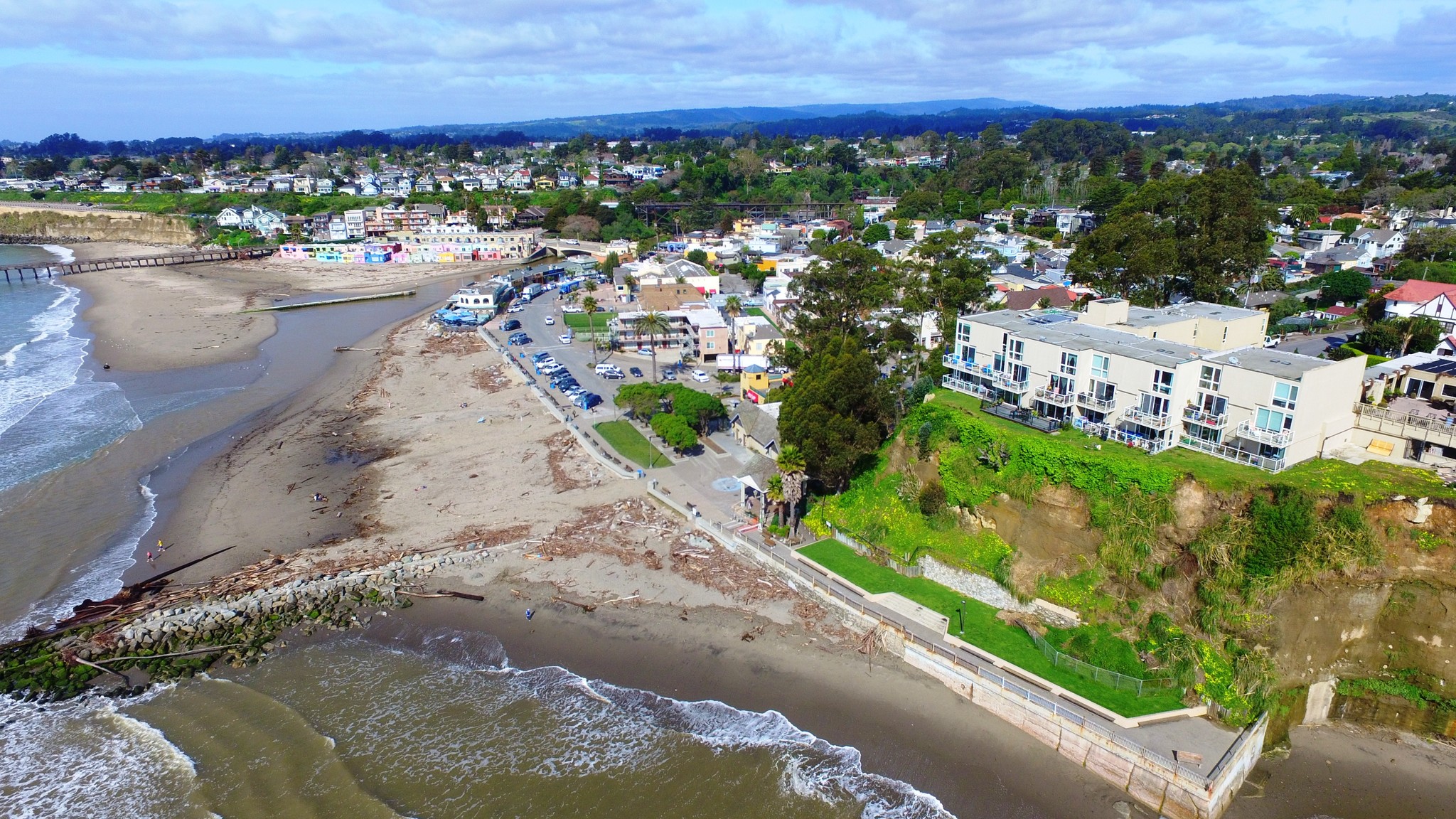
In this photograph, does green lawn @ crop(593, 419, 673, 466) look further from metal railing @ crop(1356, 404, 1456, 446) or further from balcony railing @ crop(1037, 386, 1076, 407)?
metal railing @ crop(1356, 404, 1456, 446)

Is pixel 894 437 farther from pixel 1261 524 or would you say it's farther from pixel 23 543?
pixel 23 543

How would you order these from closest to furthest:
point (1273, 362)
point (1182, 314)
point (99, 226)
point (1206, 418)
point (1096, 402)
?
point (1206, 418), point (1273, 362), point (1096, 402), point (1182, 314), point (99, 226)

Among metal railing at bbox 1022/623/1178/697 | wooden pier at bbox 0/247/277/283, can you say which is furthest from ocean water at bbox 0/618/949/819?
wooden pier at bbox 0/247/277/283

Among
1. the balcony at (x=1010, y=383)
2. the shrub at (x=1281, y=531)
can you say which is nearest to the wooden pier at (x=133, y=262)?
the balcony at (x=1010, y=383)

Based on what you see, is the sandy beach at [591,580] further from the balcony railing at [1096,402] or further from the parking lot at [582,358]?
the balcony railing at [1096,402]

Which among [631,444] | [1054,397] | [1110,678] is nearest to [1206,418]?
[1054,397]

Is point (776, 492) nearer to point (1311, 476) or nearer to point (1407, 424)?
point (1311, 476)
